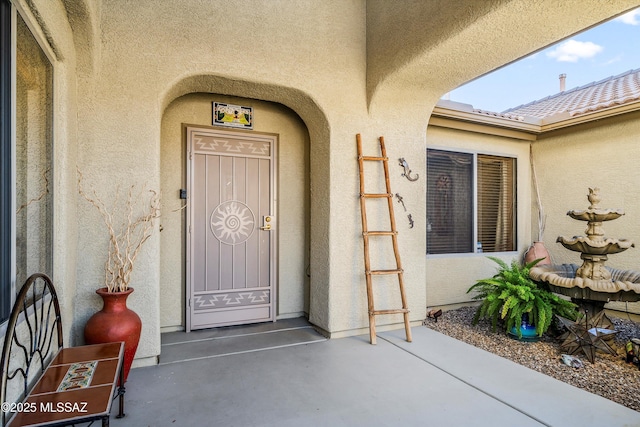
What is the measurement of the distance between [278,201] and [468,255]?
294cm

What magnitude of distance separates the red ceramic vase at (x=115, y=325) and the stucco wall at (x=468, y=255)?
12.0 ft

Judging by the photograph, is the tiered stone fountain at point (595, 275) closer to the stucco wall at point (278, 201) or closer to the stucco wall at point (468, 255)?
the stucco wall at point (468, 255)

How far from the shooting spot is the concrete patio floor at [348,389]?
7.27 feet

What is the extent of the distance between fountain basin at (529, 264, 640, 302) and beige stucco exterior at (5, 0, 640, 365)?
129cm

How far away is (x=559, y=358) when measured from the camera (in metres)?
3.20

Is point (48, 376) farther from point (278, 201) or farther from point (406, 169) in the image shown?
point (406, 169)

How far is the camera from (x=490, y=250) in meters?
5.31

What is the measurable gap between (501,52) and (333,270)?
2.59 m

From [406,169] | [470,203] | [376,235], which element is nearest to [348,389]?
[376,235]

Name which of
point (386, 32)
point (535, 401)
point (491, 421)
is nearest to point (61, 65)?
point (386, 32)

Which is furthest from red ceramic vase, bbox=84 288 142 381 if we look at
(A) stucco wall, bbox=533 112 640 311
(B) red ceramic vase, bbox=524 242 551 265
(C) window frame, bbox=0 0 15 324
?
(A) stucco wall, bbox=533 112 640 311

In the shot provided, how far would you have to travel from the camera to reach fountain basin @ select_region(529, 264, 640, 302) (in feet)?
10.2

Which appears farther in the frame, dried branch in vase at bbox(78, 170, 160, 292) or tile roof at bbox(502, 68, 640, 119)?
tile roof at bbox(502, 68, 640, 119)

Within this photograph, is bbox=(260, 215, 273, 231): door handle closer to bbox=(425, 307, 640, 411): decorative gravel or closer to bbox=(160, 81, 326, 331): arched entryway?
bbox=(160, 81, 326, 331): arched entryway
